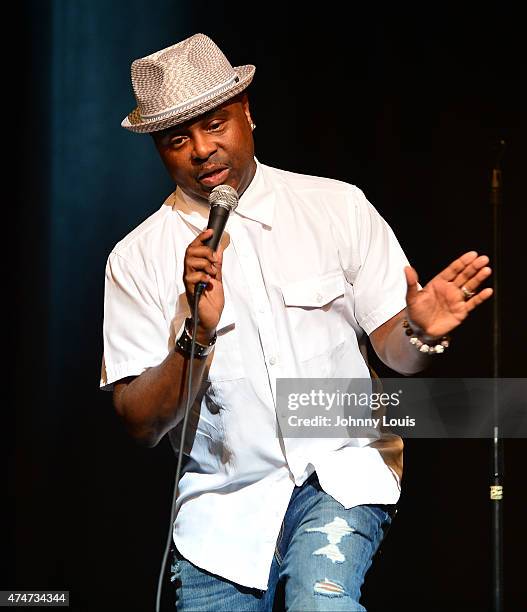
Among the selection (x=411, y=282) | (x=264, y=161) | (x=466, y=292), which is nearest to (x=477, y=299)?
(x=466, y=292)

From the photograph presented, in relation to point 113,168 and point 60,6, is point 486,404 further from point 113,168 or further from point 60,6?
point 60,6

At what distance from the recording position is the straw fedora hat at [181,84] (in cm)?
238

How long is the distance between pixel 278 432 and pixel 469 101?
149 cm

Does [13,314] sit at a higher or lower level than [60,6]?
lower

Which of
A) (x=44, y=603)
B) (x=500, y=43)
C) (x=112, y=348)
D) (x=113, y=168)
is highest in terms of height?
(x=500, y=43)

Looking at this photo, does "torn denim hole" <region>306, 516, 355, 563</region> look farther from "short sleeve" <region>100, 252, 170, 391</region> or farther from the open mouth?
the open mouth

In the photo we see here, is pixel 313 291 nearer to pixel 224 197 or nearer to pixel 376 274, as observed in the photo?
pixel 376 274

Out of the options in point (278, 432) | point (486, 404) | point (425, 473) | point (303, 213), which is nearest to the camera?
point (278, 432)

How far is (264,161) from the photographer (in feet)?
11.4

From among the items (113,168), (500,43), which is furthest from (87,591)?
(500,43)

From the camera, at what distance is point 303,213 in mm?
2521

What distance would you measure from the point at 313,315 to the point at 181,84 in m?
0.60

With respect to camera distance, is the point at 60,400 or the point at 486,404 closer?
the point at 486,404

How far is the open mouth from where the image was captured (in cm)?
238
